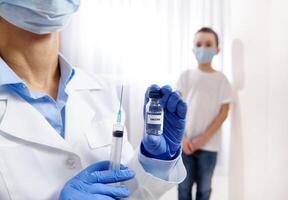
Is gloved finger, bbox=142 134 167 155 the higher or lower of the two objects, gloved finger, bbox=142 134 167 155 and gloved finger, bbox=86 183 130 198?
the higher

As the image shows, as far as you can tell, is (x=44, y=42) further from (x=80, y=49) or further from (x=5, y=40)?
(x=80, y=49)

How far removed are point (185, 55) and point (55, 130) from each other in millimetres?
1653

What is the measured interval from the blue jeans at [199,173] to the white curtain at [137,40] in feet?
0.79

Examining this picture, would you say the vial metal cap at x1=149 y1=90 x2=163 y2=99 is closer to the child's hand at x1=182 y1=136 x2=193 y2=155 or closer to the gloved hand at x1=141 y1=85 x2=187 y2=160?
the gloved hand at x1=141 y1=85 x2=187 y2=160

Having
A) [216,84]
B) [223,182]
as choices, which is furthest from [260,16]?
[223,182]

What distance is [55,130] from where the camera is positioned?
2.60ft

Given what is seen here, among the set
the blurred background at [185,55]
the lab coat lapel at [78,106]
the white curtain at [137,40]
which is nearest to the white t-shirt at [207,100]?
the blurred background at [185,55]

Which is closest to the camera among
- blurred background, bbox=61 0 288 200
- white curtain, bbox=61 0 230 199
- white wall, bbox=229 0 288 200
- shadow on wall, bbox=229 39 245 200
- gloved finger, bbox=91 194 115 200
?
gloved finger, bbox=91 194 115 200

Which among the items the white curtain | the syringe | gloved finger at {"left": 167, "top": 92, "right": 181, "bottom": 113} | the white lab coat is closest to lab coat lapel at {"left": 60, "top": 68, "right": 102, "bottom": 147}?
the white lab coat

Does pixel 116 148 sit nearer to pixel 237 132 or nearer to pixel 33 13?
pixel 33 13

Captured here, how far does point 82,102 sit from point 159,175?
0.28m

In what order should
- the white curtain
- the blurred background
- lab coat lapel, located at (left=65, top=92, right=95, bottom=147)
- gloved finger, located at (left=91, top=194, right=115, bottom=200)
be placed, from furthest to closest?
the white curtain
the blurred background
lab coat lapel, located at (left=65, top=92, right=95, bottom=147)
gloved finger, located at (left=91, top=194, right=115, bottom=200)

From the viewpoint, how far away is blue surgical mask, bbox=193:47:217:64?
215cm

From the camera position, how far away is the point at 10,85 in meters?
0.77
